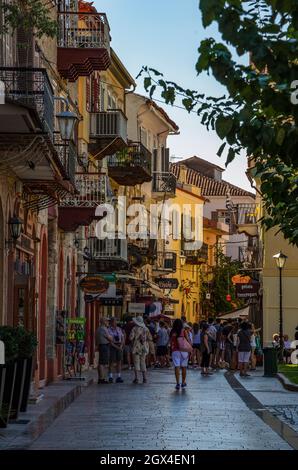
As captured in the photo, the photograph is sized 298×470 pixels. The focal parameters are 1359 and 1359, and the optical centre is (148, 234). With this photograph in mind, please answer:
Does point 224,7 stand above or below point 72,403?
Result: above

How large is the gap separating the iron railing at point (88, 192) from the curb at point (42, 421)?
7.68 meters

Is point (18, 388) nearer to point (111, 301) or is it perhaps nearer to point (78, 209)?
point (78, 209)

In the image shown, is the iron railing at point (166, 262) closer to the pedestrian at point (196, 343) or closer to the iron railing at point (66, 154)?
the pedestrian at point (196, 343)

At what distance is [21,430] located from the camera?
60.1 ft

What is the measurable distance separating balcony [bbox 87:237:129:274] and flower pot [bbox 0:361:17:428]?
89.1 ft

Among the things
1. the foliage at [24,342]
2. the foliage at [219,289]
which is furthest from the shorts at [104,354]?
the foliage at [219,289]

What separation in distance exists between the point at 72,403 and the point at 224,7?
16532mm

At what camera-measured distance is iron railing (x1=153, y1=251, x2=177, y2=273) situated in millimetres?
74500

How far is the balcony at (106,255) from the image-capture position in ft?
158

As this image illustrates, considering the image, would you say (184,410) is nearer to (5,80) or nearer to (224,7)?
(5,80)

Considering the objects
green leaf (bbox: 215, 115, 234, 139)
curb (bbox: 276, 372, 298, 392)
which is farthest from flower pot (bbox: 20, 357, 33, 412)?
curb (bbox: 276, 372, 298, 392)

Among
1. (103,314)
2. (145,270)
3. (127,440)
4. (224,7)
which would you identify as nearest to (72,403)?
(127,440)

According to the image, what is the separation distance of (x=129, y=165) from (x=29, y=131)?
3438cm

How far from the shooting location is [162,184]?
235 ft
